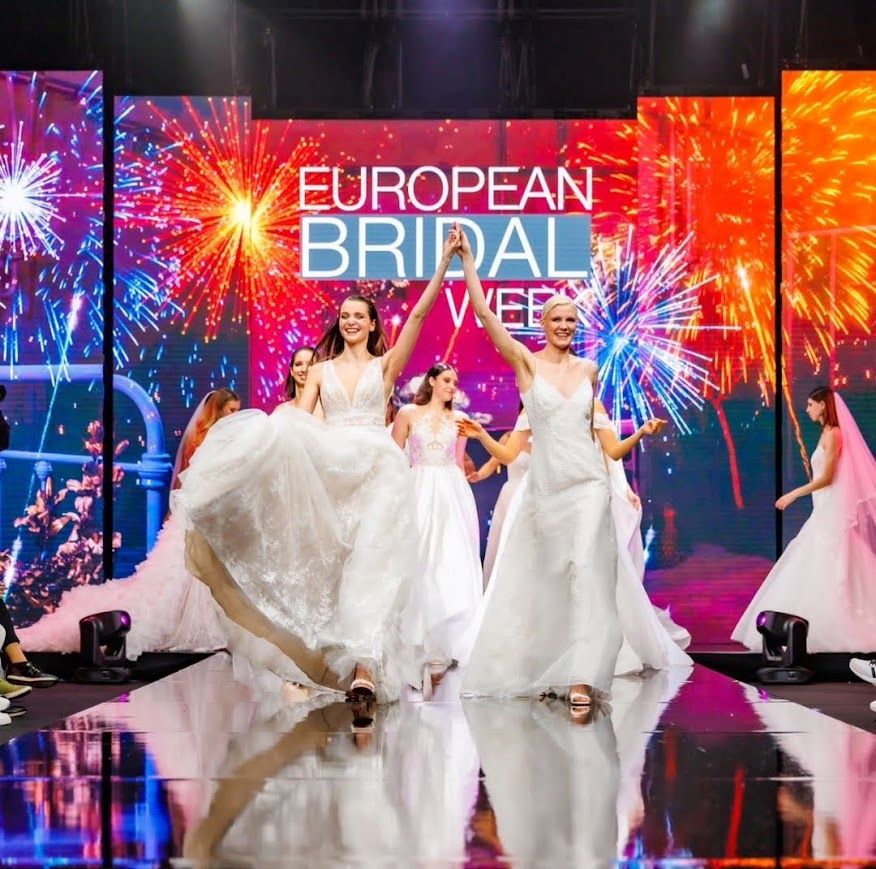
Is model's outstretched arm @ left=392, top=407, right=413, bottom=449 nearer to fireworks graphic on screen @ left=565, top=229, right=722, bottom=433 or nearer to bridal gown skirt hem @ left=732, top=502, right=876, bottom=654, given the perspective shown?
fireworks graphic on screen @ left=565, top=229, right=722, bottom=433

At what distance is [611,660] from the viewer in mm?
5469

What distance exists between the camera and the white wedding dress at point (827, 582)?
29.6 feet

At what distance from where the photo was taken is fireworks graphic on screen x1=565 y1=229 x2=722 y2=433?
10.1 meters

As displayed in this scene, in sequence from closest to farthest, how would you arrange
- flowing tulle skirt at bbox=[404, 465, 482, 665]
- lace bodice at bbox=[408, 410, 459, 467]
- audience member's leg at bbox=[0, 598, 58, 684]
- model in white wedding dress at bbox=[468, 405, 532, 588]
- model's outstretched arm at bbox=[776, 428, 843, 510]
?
audience member's leg at bbox=[0, 598, 58, 684], flowing tulle skirt at bbox=[404, 465, 482, 665], lace bodice at bbox=[408, 410, 459, 467], model in white wedding dress at bbox=[468, 405, 532, 588], model's outstretched arm at bbox=[776, 428, 843, 510]

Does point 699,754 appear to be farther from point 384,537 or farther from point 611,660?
point 384,537

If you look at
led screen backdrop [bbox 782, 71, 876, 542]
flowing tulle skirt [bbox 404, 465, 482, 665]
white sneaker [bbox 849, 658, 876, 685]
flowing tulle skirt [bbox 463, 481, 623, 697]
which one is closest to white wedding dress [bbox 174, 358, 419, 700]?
flowing tulle skirt [bbox 463, 481, 623, 697]

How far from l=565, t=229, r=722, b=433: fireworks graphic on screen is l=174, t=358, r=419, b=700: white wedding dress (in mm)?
4611

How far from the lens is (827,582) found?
30.0 ft

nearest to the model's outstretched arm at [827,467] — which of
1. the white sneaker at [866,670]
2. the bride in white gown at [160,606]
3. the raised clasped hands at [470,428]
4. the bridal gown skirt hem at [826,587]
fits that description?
the bridal gown skirt hem at [826,587]

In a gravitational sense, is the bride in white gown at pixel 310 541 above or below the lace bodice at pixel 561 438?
below

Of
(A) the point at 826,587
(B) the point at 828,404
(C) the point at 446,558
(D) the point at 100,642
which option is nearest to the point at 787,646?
(A) the point at 826,587

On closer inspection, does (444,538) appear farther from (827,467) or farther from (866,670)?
(866,670)

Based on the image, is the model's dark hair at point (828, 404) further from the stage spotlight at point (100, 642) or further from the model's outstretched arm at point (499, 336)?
the stage spotlight at point (100, 642)

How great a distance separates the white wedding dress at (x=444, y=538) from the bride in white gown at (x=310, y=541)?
2254mm
